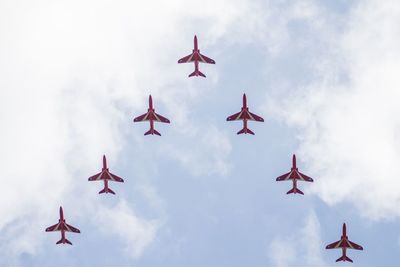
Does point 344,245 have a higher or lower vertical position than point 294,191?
lower

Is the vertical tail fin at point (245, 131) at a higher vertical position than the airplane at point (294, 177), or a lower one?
higher

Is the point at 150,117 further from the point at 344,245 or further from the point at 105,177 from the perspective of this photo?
the point at 344,245

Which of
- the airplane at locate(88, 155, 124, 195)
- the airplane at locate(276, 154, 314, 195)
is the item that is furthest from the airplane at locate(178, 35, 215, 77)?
the airplane at locate(276, 154, 314, 195)

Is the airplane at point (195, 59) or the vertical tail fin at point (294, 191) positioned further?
the airplane at point (195, 59)

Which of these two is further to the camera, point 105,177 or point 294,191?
point 105,177

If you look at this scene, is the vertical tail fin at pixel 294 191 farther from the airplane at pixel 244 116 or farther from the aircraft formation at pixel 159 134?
the airplane at pixel 244 116

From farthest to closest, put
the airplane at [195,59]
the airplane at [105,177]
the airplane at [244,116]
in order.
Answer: the airplane at [105,177], the airplane at [195,59], the airplane at [244,116]

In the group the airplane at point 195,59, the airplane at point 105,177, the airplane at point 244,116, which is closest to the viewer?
the airplane at point 244,116

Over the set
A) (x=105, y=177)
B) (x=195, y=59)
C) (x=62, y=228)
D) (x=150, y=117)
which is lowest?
(x=62, y=228)

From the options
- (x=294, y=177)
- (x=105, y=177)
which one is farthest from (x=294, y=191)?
(x=105, y=177)

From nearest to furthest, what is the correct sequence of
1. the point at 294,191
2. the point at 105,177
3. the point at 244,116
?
the point at 244,116 → the point at 294,191 → the point at 105,177

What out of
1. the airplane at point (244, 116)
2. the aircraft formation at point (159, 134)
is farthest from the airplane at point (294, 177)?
the airplane at point (244, 116)

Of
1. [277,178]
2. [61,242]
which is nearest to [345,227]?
[277,178]

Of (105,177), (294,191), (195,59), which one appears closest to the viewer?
(294,191)
